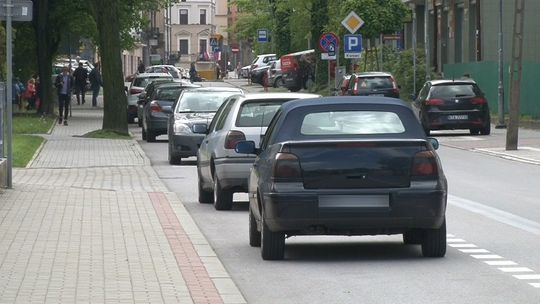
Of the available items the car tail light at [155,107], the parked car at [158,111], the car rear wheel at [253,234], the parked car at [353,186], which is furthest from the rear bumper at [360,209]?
the car tail light at [155,107]

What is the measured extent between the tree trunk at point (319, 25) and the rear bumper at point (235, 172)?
50466 mm

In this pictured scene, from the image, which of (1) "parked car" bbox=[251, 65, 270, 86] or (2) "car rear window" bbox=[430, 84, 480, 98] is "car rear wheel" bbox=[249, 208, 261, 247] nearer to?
(2) "car rear window" bbox=[430, 84, 480, 98]

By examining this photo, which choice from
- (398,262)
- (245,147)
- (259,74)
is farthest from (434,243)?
(259,74)

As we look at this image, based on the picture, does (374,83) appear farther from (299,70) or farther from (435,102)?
(299,70)

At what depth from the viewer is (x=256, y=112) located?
19.4m

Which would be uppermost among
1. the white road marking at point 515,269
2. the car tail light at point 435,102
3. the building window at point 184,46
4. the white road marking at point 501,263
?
the building window at point 184,46

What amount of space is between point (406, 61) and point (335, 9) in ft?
36.4

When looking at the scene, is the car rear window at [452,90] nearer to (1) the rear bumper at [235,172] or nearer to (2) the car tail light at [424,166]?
(1) the rear bumper at [235,172]

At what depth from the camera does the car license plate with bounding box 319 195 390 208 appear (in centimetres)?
1275

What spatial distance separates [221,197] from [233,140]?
2.53ft

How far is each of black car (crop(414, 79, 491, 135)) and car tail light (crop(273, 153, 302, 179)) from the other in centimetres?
2700

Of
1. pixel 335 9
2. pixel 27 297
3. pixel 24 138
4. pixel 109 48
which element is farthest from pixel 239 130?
pixel 335 9

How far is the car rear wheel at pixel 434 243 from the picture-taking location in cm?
1313

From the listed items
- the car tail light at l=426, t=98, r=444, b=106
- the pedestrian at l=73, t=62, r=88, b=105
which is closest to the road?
the car tail light at l=426, t=98, r=444, b=106
